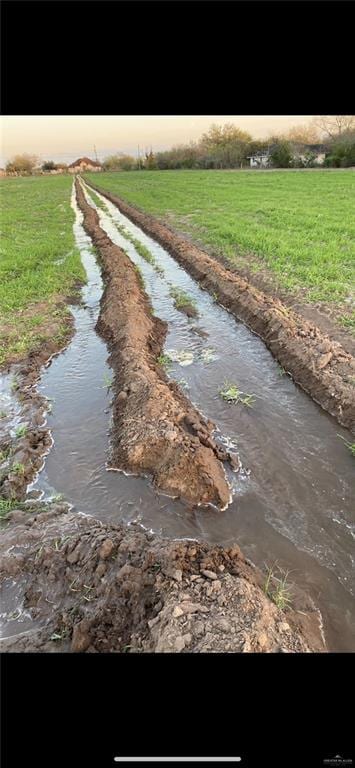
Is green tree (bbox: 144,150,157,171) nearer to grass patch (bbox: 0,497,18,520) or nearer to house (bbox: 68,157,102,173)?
house (bbox: 68,157,102,173)

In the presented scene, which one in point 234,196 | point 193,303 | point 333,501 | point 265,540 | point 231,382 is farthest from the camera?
point 234,196

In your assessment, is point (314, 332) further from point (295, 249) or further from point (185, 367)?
point (295, 249)

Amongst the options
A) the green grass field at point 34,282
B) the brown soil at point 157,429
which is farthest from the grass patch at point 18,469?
the green grass field at point 34,282

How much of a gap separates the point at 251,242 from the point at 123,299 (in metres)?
4.79

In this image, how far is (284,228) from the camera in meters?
13.8

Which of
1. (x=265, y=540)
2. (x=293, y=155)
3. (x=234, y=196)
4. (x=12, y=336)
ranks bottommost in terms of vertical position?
(x=265, y=540)

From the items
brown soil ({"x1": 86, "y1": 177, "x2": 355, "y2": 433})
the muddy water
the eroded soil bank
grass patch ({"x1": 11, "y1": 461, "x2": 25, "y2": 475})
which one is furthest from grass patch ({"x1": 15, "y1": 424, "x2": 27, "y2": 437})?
brown soil ({"x1": 86, "y1": 177, "x2": 355, "y2": 433})

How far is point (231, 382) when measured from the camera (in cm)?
663

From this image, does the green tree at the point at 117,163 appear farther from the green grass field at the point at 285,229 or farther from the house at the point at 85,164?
the green grass field at the point at 285,229

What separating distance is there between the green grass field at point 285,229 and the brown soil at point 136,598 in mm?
5220

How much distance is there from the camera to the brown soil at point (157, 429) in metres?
4.57

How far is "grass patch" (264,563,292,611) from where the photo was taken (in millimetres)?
3438

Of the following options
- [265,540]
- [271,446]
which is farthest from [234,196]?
[265,540]

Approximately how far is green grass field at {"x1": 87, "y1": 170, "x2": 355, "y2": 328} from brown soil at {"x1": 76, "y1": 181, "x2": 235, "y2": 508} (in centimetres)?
337
